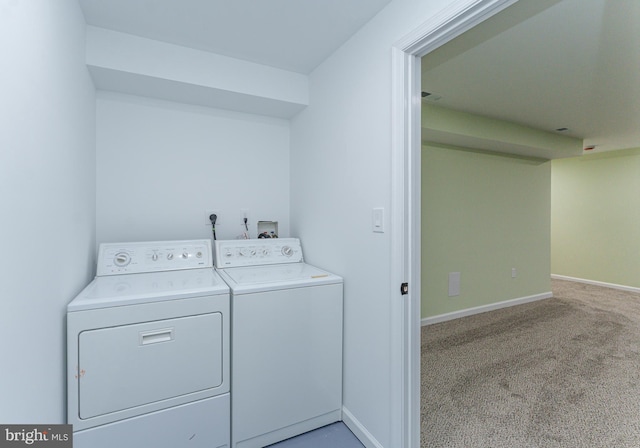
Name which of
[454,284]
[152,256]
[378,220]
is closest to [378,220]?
[378,220]

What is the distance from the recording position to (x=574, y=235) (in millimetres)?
5320

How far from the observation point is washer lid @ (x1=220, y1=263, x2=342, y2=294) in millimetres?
1641

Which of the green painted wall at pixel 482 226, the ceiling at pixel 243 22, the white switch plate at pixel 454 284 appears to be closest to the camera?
the ceiling at pixel 243 22

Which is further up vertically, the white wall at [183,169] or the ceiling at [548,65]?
the ceiling at [548,65]

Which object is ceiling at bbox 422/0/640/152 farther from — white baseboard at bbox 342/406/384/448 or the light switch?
white baseboard at bbox 342/406/384/448

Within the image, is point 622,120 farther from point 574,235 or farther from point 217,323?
point 217,323

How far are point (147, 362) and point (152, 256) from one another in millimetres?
761

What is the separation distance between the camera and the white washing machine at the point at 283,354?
5.20 ft

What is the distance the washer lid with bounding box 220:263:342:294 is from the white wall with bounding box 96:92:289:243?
0.53 metres

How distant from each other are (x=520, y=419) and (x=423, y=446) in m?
0.69

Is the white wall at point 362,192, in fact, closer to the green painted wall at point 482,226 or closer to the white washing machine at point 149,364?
the white washing machine at point 149,364

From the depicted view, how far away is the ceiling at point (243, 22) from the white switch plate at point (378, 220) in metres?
1.00

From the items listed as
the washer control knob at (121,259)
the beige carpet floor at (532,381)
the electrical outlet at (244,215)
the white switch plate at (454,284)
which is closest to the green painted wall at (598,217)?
the beige carpet floor at (532,381)

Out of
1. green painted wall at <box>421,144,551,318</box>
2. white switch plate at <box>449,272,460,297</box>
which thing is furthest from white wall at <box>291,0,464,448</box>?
white switch plate at <box>449,272,460,297</box>
